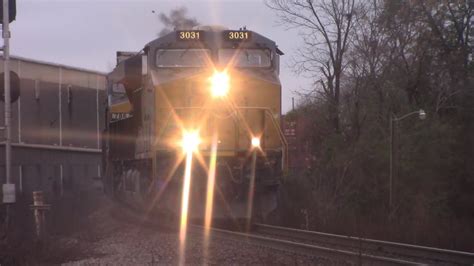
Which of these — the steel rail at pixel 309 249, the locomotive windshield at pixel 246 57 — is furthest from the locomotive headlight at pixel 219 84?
the steel rail at pixel 309 249

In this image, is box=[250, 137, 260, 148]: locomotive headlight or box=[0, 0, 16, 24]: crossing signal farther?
box=[250, 137, 260, 148]: locomotive headlight

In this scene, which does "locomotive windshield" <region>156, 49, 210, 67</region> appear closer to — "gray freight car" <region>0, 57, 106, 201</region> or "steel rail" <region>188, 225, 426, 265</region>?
"steel rail" <region>188, 225, 426, 265</region>

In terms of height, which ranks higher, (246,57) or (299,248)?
(246,57)

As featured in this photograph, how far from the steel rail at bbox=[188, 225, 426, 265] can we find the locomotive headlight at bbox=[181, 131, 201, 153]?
1801 millimetres

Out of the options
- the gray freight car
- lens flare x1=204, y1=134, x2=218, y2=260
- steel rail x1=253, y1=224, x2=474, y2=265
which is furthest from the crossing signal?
the gray freight car

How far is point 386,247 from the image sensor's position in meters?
10.9

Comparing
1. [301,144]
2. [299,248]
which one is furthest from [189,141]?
[301,144]

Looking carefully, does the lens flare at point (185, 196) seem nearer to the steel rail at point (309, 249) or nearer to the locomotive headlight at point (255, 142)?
the steel rail at point (309, 249)

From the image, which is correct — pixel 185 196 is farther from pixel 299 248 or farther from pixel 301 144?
pixel 301 144

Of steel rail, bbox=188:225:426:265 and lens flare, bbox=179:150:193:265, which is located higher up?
lens flare, bbox=179:150:193:265

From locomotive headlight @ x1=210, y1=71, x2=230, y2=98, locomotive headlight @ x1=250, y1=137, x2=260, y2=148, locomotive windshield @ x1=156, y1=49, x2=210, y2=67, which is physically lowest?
locomotive headlight @ x1=250, y1=137, x2=260, y2=148

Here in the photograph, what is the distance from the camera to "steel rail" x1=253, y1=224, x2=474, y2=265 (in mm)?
9664

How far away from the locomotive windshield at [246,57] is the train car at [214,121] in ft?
0.08

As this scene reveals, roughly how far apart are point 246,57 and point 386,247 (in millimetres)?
5500
